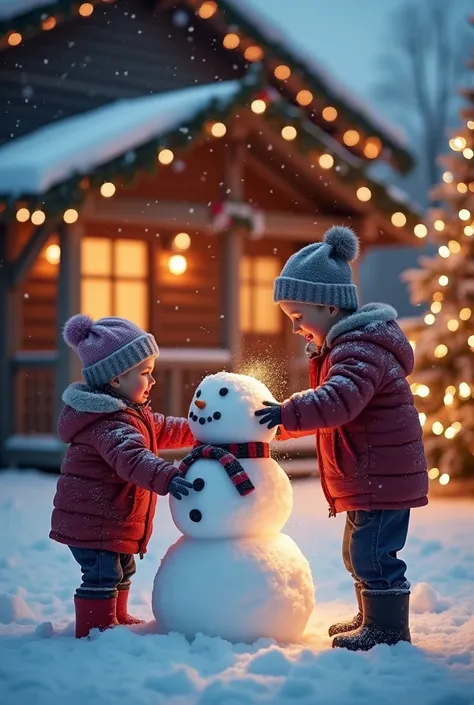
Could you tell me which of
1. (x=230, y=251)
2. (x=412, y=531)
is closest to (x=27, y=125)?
(x=230, y=251)

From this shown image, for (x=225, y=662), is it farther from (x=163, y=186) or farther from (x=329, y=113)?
(x=329, y=113)

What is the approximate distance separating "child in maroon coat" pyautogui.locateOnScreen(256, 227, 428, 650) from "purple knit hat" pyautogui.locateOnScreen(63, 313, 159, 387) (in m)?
0.67

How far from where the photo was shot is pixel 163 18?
15.1 metres

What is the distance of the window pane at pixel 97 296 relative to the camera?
44.3 ft

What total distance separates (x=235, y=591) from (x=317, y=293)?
1.32 meters

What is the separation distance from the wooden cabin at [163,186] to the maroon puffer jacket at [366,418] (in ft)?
20.0

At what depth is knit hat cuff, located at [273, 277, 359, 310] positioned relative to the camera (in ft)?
15.9

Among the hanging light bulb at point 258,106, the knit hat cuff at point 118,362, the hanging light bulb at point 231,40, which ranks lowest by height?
the knit hat cuff at point 118,362

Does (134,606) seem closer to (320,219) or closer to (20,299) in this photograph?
(20,299)

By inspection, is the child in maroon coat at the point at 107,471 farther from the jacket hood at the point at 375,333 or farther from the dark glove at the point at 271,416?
the jacket hood at the point at 375,333

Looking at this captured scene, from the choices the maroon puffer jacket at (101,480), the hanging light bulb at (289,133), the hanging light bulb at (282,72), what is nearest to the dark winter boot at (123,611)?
the maroon puffer jacket at (101,480)

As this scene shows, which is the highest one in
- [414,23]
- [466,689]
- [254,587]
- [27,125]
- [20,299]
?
[414,23]

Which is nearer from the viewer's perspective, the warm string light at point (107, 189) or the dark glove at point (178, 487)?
the dark glove at point (178, 487)

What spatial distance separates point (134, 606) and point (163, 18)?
11.1 meters
